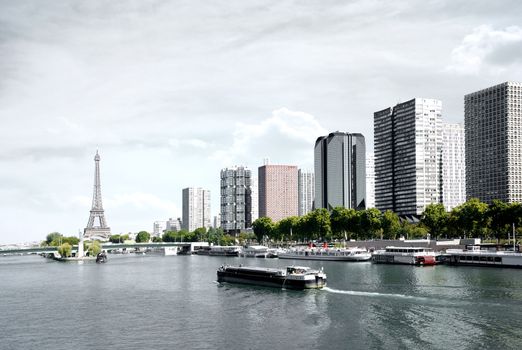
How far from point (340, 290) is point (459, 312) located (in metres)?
30.8

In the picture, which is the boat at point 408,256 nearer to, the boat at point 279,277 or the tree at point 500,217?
the tree at point 500,217

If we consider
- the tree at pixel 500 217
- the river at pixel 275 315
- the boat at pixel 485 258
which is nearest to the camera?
the river at pixel 275 315

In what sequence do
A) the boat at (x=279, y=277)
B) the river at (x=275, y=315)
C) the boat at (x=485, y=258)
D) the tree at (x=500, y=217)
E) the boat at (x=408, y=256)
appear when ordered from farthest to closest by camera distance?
the tree at (x=500, y=217) → the boat at (x=408, y=256) → the boat at (x=485, y=258) → the boat at (x=279, y=277) → the river at (x=275, y=315)

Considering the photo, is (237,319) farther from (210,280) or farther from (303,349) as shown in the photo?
(210,280)

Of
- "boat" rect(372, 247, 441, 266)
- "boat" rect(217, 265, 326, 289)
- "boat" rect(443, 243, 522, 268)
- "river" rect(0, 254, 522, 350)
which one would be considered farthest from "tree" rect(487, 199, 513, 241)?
"boat" rect(217, 265, 326, 289)

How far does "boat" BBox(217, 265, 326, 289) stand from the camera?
4481 inches

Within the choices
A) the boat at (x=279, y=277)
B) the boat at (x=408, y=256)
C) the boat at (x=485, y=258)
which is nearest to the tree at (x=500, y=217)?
the boat at (x=485, y=258)

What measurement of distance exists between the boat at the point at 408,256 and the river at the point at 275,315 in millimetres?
40719

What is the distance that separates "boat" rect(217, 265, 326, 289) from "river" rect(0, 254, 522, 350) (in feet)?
8.04

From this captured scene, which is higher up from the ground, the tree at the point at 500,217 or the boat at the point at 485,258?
the tree at the point at 500,217

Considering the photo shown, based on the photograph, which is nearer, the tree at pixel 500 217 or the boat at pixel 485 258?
the boat at pixel 485 258

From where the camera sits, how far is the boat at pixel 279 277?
114 meters

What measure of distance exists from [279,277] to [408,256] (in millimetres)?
70527

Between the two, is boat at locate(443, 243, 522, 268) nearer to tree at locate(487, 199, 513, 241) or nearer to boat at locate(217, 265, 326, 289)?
tree at locate(487, 199, 513, 241)
